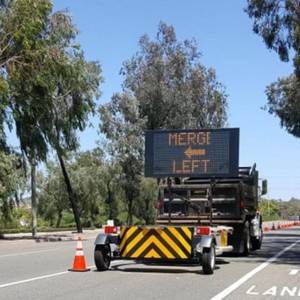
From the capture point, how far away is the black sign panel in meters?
15.5

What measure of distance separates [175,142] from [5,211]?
19853 mm

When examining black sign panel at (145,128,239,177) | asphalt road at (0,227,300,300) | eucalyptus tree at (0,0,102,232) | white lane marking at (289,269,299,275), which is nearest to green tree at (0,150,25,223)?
eucalyptus tree at (0,0,102,232)

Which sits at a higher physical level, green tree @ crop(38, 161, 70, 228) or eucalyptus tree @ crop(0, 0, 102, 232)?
eucalyptus tree @ crop(0, 0, 102, 232)

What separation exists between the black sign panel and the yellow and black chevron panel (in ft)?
6.52

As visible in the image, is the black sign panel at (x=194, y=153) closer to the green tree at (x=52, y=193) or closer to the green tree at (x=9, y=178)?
the green tree at (x=9, y=178)

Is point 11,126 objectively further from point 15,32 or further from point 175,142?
point 175,142

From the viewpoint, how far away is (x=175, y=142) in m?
15.8

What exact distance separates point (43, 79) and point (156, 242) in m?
15.0

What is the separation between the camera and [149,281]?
12445 millimetres

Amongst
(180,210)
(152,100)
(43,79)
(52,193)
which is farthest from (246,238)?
(52,193)

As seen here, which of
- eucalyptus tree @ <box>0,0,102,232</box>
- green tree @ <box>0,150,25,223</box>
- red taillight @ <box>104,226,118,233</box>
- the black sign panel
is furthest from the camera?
green tree @ <box>0,150,25,223</box>

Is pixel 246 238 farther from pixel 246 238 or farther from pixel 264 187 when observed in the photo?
pixel 264 187

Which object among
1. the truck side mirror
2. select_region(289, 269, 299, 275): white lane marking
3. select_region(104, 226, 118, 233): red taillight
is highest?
the truck side mirror

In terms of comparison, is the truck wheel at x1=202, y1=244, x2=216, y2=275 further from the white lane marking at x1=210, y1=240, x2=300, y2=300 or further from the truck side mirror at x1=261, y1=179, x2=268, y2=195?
the truck side mirror at x1=261, y1=179, x2=268, y2=195
